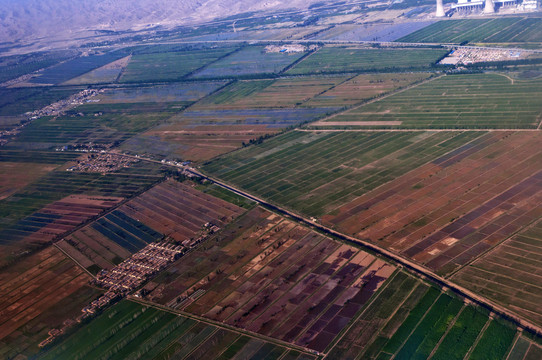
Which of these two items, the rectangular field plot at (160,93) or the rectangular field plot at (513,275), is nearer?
the rectangular field plot at (513,275)

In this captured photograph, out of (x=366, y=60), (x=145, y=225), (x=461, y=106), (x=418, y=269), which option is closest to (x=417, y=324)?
(x=418, y=269)

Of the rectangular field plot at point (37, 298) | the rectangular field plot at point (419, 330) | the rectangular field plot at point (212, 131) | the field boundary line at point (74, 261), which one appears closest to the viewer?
the rectangular field plot at point (419, 330)

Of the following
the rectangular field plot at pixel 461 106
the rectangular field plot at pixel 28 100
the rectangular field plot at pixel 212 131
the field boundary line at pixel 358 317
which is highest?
the rectangular field plot at pixel 28 100

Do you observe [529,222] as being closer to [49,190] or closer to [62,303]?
[62,303]

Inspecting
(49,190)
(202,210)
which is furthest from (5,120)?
(202,210)

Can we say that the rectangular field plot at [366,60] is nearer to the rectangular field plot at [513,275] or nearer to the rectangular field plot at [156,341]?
the rectangular field plot at [513,275]

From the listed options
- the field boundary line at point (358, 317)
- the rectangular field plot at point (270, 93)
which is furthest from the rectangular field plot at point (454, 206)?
the rectangular field plot at point (270, 93)

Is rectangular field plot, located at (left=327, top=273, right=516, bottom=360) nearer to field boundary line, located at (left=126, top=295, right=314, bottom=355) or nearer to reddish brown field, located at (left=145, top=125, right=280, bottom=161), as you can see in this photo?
field boundary line, located at (left=126, top=295, right=314, bottom=355)
